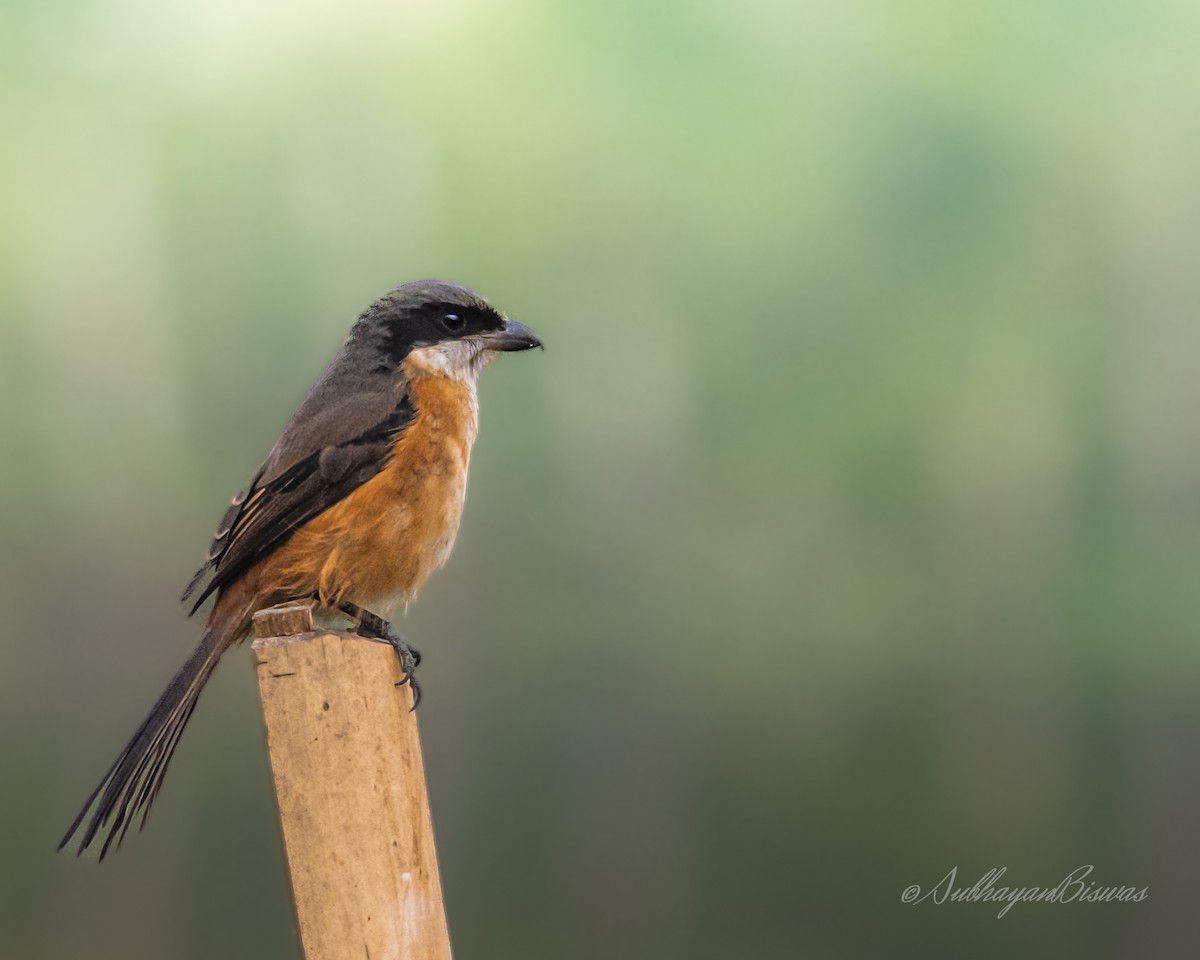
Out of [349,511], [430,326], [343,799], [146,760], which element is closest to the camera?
[343,799]

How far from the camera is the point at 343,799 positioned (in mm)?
1672

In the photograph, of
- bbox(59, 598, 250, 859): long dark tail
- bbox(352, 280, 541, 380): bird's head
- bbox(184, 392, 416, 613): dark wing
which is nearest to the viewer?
bbox(59, 598, 250, 859): long dark tail

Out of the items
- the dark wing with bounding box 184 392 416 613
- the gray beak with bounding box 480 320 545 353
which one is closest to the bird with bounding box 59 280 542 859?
the dark wing with bounding box 184 392 416 613

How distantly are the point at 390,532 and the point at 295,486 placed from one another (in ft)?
0.68

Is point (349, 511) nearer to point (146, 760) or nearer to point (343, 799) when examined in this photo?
point (146, 760)

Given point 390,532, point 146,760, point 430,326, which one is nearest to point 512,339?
point 430,326

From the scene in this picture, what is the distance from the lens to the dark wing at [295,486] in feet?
7.44

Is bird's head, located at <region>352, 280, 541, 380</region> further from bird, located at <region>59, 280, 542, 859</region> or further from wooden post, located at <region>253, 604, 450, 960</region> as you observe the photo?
wooden post, located at <region>253, 604, 450, 960</region>

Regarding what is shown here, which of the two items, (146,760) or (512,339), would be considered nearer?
(146,760)

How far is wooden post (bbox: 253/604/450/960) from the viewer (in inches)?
65.2

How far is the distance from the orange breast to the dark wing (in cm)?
2

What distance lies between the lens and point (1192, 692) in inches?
145

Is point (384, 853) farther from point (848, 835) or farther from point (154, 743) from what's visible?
point (848, 835)

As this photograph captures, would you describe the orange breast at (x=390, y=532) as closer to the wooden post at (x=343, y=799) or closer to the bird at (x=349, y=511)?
the bird at (x=349, y=511)
